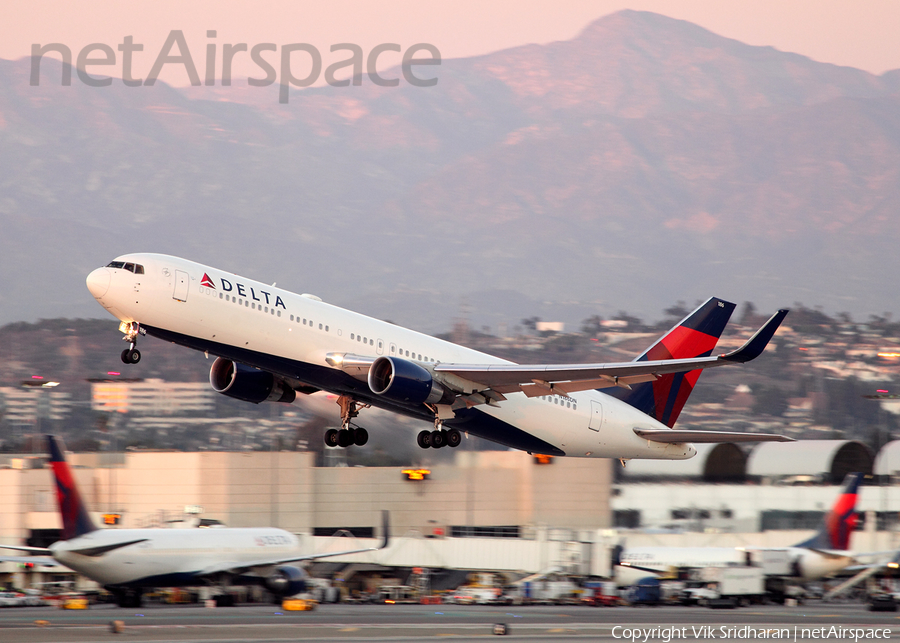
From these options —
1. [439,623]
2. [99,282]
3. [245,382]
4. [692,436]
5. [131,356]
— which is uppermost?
[99,282]

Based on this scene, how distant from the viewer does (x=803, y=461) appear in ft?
209

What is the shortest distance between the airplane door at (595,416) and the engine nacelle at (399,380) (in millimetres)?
8471

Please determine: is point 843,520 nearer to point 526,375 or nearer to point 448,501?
point 448,501

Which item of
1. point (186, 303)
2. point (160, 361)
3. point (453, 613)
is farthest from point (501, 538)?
point (160, 361)

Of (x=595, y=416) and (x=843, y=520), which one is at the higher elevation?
(x=595, y=416)

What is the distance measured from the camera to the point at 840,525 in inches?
1866

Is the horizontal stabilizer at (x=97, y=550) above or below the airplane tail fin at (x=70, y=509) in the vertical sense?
below

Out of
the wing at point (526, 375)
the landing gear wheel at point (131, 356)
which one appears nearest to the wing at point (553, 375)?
the wing at point (526, 375)

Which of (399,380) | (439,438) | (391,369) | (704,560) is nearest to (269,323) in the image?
(391,369)

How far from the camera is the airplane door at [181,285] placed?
3164 cm

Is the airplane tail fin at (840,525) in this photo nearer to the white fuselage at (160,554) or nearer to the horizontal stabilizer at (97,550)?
the white fuselage at (160,554)

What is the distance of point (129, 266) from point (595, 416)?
17.6m

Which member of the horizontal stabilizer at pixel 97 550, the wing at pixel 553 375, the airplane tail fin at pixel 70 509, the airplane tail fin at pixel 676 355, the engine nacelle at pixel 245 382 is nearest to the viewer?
the wing at pixel 553 375

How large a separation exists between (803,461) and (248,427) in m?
84.5
